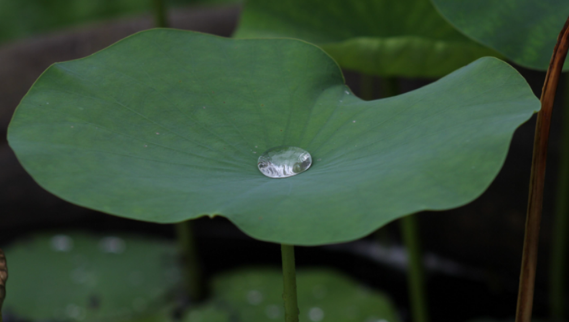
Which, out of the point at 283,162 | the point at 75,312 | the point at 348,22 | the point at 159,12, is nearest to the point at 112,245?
the point at 75,312

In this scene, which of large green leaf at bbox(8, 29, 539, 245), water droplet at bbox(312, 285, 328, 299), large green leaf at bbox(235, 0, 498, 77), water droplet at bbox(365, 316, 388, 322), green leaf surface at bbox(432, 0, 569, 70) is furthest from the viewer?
water droplet at bbox(312, 285, 328, 299)

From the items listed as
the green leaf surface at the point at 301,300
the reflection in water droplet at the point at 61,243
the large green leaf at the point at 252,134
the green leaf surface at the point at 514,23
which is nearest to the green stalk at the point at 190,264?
the green leaf surface at the point at 301,300

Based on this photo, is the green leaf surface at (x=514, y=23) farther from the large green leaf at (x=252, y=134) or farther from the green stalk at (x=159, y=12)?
the green stalk at (x=159, y=12)

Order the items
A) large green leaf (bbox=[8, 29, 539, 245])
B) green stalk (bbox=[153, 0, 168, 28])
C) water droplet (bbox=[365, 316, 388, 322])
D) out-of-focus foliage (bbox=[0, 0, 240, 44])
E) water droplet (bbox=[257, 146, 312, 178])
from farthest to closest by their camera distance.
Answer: out-of-focus foliage (bbox=[0, 0, 240, 44]) < water droplet (bbox=[365, 316, 388, 322]) < green stalk (bbox=[153, 0, 168, 28]) < water droplet (bbox=[257, 146, 312, 178]) < large green leaf (bbox=[8, 29, 539, 245])

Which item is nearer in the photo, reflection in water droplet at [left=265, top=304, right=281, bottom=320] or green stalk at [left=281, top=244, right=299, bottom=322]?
green stalk at [left=281, top=244, right=299, bottom=322]

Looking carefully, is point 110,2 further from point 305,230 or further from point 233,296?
point 305,230

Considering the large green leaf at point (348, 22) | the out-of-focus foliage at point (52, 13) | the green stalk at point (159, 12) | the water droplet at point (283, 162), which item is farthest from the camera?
the out-of-focus foliage at point (52, 13)

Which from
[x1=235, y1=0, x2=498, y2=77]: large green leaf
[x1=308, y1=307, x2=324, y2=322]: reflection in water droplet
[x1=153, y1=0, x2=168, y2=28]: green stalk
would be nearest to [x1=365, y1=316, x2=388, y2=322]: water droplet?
[x1=308, y1=307, x2=324, y2=322]: reflection in water droplet

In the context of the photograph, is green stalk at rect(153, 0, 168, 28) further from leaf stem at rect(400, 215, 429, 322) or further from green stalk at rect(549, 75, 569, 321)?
green stalk at rect(549, 75, 569, 321)
